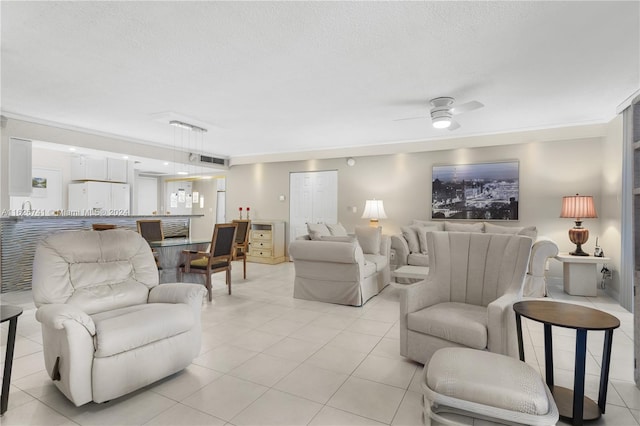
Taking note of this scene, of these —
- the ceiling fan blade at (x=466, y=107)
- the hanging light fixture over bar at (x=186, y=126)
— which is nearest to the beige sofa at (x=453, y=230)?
the ceiling fan blade at (x=466, y=107)

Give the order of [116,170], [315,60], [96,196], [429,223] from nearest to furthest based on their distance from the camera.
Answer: [315,60] → [429,223] → [96,196] → [116,170]

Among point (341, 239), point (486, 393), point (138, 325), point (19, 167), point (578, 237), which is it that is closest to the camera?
point (486, 393)

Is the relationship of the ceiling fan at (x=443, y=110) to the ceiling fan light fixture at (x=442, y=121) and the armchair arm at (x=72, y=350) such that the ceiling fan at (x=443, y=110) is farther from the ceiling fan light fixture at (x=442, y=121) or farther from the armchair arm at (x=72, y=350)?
the armchair arm at (x=72, y=350)

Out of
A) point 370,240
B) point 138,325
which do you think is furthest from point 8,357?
point 370,240

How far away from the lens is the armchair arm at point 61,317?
75.0 inches

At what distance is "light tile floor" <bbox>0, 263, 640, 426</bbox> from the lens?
6.40 feet

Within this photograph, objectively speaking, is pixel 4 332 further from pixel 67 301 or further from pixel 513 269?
pixel 513 269

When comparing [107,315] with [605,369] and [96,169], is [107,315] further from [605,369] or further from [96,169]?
[96,169]

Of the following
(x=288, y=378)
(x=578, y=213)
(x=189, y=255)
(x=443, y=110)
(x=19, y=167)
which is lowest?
(x=288, y=378)

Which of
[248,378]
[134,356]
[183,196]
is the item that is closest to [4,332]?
[134,356]

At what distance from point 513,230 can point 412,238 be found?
155cm

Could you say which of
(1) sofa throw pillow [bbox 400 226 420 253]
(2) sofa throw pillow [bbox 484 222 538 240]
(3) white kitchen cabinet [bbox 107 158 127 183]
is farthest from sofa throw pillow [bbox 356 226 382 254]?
(3) white kitchen cabinet [bbox 107 158 127 183]

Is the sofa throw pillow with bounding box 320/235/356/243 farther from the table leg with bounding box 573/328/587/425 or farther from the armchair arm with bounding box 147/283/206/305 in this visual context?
the table leg with bounding box 573/328/587/425

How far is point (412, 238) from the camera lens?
19.3 feet
